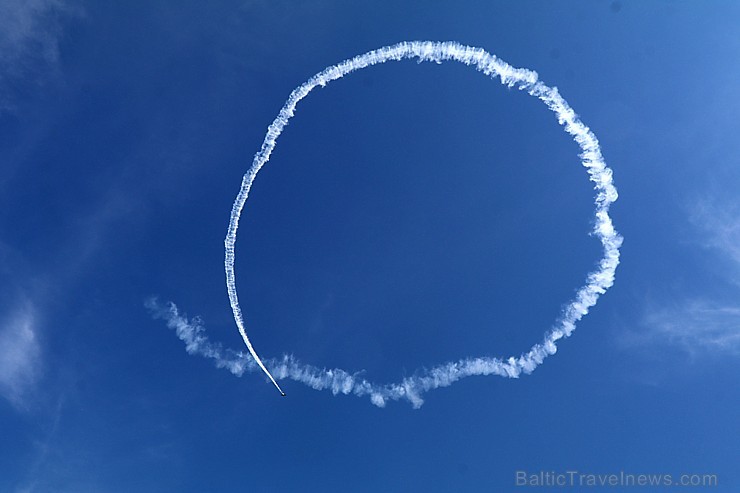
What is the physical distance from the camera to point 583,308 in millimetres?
44250

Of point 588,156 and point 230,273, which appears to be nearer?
point 588,156

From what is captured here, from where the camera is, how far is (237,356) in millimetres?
46688

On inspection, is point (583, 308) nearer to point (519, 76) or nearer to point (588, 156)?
point (588, 156)

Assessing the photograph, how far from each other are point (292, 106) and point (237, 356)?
23496mm

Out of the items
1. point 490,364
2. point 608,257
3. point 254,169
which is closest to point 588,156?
point 608,257

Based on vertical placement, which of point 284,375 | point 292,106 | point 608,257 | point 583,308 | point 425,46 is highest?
point 425,46

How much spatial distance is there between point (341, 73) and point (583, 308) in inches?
1172

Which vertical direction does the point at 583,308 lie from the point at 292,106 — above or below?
below

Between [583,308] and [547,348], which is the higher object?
[583,308]

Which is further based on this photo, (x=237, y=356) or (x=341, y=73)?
(x=237, y=356)

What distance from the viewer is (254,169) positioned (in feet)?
146

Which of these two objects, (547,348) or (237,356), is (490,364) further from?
(237,356)

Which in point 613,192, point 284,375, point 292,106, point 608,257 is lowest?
point 284,375

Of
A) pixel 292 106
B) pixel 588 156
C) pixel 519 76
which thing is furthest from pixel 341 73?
pixel 588 156
